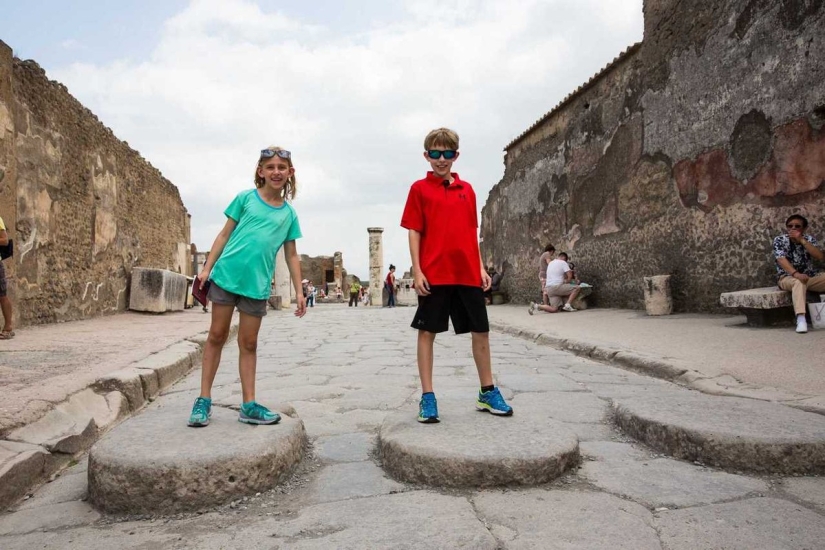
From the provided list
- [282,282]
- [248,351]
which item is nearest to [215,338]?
[248,351]

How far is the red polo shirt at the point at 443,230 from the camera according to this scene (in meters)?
2.31

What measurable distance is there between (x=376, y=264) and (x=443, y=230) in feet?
56.1

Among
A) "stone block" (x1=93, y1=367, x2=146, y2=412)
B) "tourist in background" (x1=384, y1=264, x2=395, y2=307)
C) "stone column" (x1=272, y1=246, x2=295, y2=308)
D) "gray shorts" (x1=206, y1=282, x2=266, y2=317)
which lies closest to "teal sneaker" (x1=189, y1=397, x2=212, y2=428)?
"gray shorts" (x1=206, y1=282, x2=266, y2=317)

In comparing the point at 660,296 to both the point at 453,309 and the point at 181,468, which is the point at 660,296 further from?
the point at 181,468

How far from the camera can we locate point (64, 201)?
7734 millimetres

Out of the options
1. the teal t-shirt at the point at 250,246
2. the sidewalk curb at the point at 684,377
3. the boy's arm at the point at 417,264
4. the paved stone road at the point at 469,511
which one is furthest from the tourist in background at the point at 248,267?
the sidewalk curb at the point at 684,377

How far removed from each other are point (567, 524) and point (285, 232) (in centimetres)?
151

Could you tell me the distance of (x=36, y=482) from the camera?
6.26ft

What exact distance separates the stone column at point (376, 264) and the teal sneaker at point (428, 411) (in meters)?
16.8

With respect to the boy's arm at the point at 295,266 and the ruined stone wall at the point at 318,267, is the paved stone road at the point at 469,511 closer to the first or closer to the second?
the boy's arm at the point at 295,266

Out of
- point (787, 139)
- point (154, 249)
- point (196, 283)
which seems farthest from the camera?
point (154, 249)

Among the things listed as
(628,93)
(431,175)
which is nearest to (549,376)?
(431,175)

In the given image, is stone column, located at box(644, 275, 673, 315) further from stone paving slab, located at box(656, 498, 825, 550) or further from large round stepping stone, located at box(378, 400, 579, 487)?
stone paving slab, located at box(656, 498, 825, 550)

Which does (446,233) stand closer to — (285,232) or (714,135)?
(285,232)
